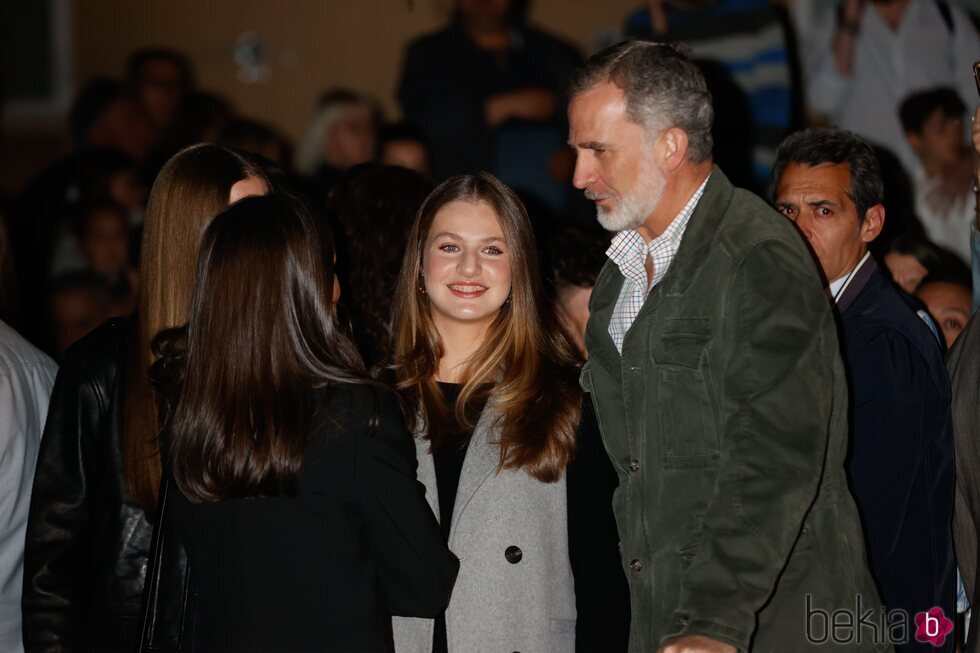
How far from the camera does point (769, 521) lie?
217 centimetres

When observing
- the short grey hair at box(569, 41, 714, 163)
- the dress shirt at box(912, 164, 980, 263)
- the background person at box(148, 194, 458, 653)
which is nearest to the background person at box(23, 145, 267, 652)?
the background person at box(148, 194, 458, 653)

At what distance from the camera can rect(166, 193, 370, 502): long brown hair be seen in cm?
227

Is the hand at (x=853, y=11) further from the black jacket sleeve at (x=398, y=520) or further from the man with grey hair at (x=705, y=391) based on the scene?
the black jacket sleeve at (x=398, y=520)

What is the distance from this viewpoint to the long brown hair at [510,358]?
2.75m

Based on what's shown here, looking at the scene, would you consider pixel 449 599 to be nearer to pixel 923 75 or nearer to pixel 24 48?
pixel 923 75

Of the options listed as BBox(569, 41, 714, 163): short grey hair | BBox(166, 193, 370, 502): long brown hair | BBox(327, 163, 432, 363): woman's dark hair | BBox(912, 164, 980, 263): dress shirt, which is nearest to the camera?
BBox(166, 193, 370, 502): long brown hair

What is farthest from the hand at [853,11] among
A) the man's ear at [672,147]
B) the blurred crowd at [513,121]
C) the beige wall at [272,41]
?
the man's ear at [672,147]

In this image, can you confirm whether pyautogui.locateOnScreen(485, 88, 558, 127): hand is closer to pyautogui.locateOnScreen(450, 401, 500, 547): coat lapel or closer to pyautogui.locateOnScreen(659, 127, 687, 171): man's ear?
pyautogui.locateOnScreen(450, 401, 500, 547): coat lapel

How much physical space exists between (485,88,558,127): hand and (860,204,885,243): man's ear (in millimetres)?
3630

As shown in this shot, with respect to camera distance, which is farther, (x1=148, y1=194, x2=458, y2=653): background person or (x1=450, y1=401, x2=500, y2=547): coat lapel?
(x1=450, y1=401, x2=500, y2=547): coat lapel

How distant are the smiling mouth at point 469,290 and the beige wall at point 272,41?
479 centimetres

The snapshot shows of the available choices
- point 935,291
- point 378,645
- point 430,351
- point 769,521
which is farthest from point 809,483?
point 935,291

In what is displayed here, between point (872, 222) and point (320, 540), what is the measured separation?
190 centimetres

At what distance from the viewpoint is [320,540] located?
7.61 ft
